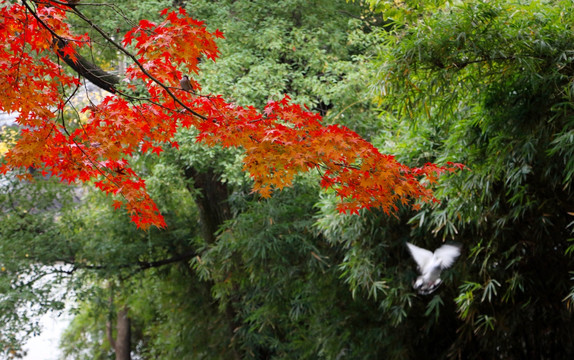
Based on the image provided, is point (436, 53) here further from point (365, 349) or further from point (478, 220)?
point (365, 349)

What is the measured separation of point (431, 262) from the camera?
151 inches

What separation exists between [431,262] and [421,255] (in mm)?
76

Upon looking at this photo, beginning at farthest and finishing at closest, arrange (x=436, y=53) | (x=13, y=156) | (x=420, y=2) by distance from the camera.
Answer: (x=420, y=2)
(x=436, y=53)
(x=13, y=156)

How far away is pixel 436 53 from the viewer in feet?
9.59

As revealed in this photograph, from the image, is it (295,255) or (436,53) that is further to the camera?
(295,255)

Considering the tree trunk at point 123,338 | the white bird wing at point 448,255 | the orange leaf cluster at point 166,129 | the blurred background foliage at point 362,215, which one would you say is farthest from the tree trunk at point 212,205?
the tree trunk at point 123,338

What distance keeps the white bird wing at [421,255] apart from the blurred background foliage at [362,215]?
0.11 metres

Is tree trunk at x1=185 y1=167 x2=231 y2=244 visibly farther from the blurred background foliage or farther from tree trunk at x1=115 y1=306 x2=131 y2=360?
tree trunk at x1=115 y1=306 x2=131 y2=360

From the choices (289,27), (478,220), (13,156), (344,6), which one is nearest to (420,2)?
(478,220)

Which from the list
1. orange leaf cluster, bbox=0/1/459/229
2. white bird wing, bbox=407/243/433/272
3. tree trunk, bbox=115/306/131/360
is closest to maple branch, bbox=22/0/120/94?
orange leaf cluster, bbox=0/1/459/229

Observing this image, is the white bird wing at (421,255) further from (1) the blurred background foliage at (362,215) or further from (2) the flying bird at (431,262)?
(1) the blurred background foliage at (362,215)

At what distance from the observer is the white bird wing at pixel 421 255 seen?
3.84 metres

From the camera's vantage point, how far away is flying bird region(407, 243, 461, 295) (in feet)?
12.3

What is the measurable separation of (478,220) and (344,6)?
3.20m
